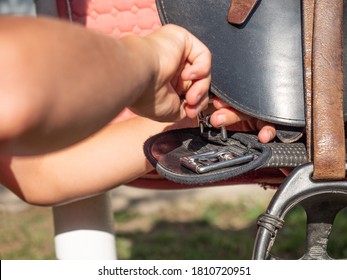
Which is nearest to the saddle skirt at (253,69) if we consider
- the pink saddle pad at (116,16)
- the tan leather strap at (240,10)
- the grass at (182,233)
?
the tan leather strap at (240,10)

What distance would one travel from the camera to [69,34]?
2.13 ft

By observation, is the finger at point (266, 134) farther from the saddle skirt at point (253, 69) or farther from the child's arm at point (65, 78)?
the child's arm at point (65, 78)

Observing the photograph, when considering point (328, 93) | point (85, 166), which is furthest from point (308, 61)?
point (85, 166)

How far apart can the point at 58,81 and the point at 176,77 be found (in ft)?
1.02

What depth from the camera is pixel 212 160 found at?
0.96 meters

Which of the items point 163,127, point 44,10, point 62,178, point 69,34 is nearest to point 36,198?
point 62,178

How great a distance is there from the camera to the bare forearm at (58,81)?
570 millimetres

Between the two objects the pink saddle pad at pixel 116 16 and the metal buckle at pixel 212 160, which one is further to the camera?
the pink saddle pad at pixel 116 16

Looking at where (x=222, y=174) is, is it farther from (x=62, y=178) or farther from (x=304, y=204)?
(x=62, y=178)

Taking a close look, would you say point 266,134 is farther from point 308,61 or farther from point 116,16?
point 116,16

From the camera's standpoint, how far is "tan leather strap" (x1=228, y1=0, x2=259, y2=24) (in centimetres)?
97

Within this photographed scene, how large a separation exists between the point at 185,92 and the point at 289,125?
5.8 inches

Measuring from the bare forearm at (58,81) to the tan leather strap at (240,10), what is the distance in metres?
0.27

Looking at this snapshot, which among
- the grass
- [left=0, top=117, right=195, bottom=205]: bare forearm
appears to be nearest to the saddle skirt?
[left=0, top=117, right=195, bottom=205]: bare forearm
